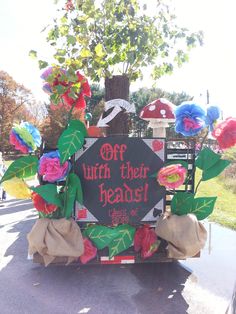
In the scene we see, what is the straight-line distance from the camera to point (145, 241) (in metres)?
4.06

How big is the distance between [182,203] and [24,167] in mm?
1929

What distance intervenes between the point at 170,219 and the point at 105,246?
→ 33.7 inches

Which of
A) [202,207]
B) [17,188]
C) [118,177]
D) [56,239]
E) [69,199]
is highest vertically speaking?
[118,177]

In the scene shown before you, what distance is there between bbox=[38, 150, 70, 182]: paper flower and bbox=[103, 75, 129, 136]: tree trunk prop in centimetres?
112

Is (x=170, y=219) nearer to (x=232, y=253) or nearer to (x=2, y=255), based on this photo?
(x=232, y=253)

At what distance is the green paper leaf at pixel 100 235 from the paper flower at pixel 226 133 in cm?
165

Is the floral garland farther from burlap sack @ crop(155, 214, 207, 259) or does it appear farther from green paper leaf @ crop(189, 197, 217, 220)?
burlap sack @ crop(155, 214, 207, 259)

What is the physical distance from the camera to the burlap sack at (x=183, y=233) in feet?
12.5

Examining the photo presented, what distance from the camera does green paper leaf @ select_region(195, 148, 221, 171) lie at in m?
3.94

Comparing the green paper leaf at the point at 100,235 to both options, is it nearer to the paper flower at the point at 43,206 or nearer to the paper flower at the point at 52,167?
the paper flower at the point at 43,206

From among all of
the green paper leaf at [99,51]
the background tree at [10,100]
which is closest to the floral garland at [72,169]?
the green paper leaf at [99,51]

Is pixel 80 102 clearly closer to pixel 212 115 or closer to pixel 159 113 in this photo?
pixel 212 115

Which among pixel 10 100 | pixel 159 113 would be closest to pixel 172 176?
pixel 159 113

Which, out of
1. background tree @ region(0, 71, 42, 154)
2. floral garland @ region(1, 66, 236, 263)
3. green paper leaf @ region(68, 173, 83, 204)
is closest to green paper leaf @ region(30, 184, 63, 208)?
floral garland @ region(1, 66, 236, 263)
